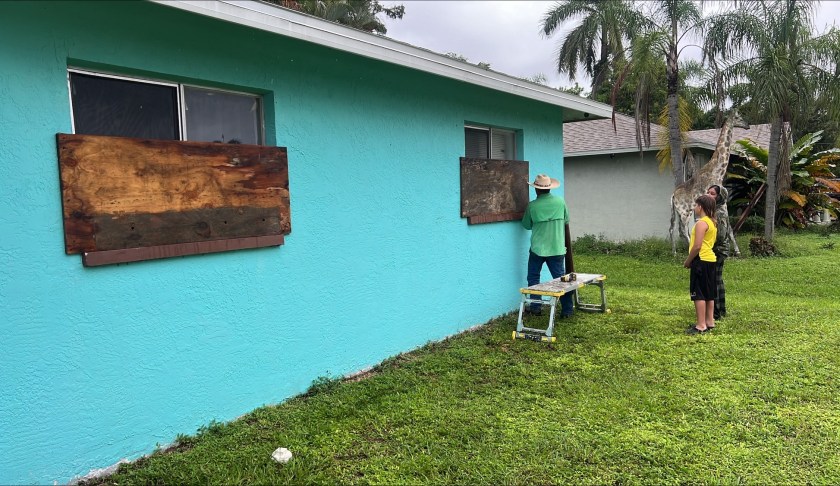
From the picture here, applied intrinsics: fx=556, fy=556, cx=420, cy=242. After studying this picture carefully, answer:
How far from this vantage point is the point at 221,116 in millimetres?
4254

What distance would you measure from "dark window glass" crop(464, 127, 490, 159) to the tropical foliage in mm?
12026

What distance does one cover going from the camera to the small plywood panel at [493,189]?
6730 millimetres

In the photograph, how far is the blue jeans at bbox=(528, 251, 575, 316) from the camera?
745cm

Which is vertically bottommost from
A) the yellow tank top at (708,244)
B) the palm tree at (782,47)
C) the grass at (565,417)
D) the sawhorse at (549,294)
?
the grass at (565,417)

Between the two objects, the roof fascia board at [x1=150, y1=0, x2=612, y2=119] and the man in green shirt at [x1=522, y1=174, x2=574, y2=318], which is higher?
the roof fascia board at [x1=150, y1=0, x2=612, y2=119]

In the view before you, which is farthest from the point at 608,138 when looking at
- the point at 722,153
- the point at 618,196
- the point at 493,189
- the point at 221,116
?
the point at 221,116

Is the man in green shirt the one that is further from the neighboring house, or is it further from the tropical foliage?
the tropical foliage

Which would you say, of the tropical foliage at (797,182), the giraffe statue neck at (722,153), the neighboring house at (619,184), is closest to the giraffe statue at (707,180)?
the giraffe statue neck at (722,153)

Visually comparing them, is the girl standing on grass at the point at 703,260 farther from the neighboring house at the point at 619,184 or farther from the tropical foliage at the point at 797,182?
the tropical foliage at the point at 797,182

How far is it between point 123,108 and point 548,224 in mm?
5127

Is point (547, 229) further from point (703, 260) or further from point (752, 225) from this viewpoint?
point (752, 225)

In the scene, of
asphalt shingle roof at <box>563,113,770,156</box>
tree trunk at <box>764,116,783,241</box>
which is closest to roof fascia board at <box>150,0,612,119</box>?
asphalt shingle roof at <box>563,113,770,156</box>

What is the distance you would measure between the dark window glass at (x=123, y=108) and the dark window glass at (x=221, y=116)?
13 cm

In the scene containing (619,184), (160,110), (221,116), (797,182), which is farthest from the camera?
(797,182)
